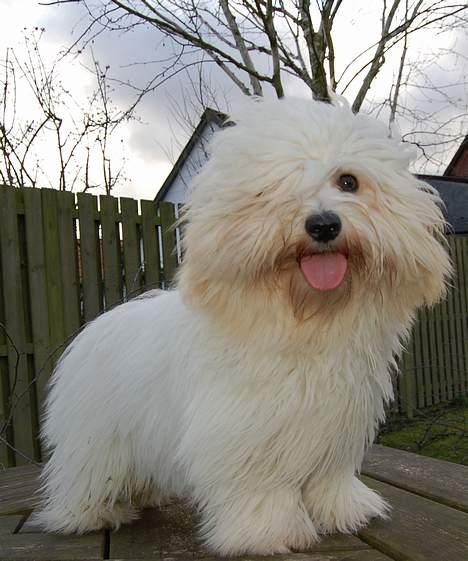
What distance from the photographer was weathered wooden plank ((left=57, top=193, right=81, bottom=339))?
13.3 ft

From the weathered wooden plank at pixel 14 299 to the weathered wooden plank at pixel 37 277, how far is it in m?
0.06

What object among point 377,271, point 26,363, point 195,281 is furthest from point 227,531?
point 26,363

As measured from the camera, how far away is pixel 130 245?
14.6 feet

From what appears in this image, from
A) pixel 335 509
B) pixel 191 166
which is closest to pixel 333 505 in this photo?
pixel 335 509

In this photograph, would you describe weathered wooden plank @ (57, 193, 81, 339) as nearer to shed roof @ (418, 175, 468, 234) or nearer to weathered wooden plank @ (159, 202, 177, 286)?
weathered wooden plank @ (159, 202, 177, 286)

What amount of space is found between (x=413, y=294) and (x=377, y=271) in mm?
171

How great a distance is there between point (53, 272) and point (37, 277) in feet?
0.40

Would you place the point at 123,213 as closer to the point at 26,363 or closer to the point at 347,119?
the point at 26,363

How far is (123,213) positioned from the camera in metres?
4.45

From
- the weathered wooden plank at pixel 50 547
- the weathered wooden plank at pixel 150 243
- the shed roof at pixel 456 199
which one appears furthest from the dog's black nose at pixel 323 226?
the shed roof at pixel 456 199

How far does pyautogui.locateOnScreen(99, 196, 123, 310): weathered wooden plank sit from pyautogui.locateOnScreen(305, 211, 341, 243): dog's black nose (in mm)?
3066

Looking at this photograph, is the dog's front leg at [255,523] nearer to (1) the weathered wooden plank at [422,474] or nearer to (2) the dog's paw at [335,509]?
(2) the dog's paw at [335,509]

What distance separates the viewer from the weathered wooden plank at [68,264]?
13.3 feet

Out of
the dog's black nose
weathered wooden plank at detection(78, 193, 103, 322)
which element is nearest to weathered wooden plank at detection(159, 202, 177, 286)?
weathered wooden plank at detection(78, 193, 103, 322)
